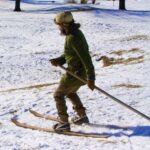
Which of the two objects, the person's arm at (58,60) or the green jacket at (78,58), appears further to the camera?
the person's arm at (58,60)

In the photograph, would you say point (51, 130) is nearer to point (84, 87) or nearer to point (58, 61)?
point (58, 61)

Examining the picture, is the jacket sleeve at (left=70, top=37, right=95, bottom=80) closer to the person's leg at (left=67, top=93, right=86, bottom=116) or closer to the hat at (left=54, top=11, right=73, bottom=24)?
the hat at (left=54, top=11, right=73, bottom=24)

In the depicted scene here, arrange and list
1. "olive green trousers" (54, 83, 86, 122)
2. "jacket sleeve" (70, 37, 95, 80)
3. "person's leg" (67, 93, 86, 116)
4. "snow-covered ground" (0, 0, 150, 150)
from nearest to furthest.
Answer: "jacket sleeve" (70, 37, 95, 80), "snow-covered ground" (0, 0, 150, 150), "olive green trousers" (54, 83, 86, 122), "person's leg" (67, 93, 86, 116)

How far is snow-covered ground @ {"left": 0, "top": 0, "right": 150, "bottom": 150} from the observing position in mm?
7480

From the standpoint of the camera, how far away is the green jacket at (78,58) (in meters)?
7.37

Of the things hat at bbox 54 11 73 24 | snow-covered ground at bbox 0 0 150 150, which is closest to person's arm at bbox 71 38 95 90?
hat at bbox 54 11 73 24

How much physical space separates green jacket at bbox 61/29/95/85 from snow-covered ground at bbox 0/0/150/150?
0.84m

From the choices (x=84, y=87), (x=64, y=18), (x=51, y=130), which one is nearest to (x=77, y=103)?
(x=51, y=130)

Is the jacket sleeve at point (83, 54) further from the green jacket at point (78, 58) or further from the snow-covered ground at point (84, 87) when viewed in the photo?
the snow-covered ground at point (84, 87)

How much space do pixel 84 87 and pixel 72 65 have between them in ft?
11.7

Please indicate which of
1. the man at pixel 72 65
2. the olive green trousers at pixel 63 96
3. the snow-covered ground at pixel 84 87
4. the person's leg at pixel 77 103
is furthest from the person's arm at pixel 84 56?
the snow-covered ground at pixel 84 87

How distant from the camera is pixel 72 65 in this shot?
7.73 m

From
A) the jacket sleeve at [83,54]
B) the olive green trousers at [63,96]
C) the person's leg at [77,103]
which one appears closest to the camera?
the jacket sleeve at [83,54]

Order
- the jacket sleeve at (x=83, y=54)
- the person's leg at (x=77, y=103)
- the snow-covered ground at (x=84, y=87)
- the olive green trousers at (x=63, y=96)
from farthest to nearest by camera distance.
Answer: the person's leg at (x=77, y=103) < the olive green trousers at (x=63, y=96) < the snow-covered ground at (x=84, y=87) < the jacket sleeve at (x=83, y=54)
